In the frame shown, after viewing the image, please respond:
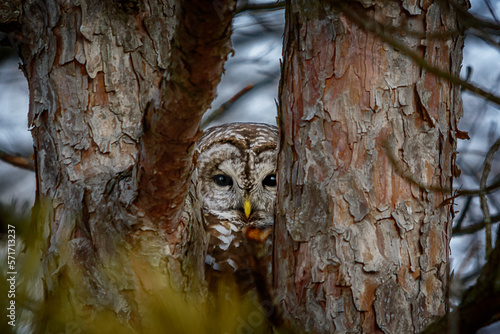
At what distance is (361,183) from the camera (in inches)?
69.4

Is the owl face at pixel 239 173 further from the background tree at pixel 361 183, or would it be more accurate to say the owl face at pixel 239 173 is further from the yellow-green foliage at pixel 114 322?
the yellow-green foliage at pixel 114 322

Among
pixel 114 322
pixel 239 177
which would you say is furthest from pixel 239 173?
pixel 114 322

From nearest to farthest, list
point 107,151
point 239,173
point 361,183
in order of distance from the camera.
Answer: point 361,183 < point 107,151 < point 239,173

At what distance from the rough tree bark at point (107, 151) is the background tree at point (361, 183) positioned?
0.02 m

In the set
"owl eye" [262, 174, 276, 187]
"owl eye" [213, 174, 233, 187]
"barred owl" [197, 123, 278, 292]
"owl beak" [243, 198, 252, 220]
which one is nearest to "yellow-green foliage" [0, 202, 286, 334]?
"barred owl" [197, 123, 278, 292]

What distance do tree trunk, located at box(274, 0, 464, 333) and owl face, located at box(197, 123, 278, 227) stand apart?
1.31m

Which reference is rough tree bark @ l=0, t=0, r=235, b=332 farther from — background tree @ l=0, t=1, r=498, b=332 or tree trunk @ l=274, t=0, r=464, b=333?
tree trunk @ l=274, t=0, r=464, b=333

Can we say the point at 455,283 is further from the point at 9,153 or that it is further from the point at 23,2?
the point at 9,153

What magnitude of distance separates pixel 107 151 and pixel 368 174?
1.06m

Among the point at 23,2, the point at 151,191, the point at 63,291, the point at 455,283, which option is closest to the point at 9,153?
the point at 23,2

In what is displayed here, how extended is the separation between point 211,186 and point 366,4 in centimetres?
186

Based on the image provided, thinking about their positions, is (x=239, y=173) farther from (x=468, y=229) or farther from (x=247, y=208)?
(x=468, y=229)

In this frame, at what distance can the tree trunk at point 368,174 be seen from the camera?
5.65 ft

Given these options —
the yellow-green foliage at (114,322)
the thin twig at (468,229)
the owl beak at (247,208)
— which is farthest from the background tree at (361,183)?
the owl beak at (247,208)
